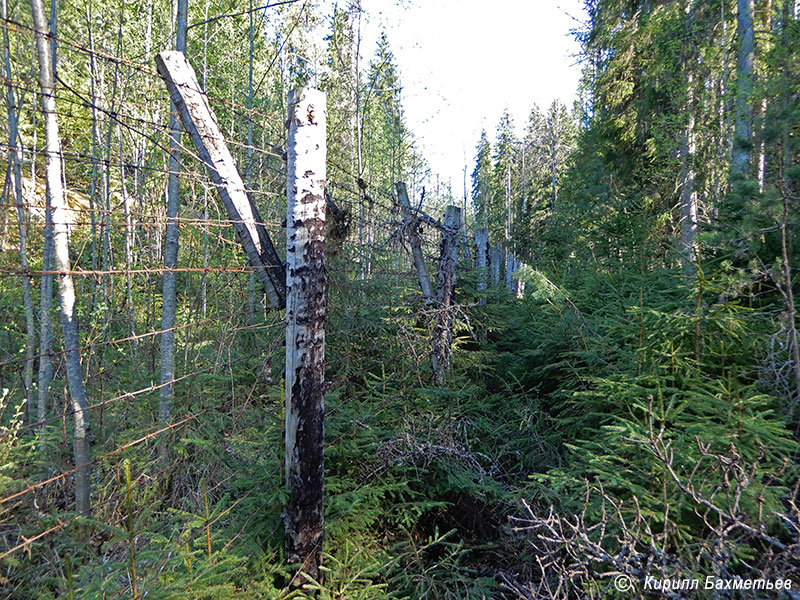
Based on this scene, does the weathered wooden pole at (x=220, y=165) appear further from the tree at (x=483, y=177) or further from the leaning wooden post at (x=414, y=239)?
the tree at (x=483, y=177)

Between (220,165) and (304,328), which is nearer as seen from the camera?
(304,328)

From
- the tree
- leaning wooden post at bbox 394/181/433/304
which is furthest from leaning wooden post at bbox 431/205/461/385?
the tree

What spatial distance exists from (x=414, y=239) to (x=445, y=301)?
82cm

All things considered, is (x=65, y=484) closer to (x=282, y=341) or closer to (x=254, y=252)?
(x=282, y=341)

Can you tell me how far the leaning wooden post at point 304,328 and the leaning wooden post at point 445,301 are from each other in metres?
2.29

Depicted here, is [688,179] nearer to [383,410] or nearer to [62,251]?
[383,410]

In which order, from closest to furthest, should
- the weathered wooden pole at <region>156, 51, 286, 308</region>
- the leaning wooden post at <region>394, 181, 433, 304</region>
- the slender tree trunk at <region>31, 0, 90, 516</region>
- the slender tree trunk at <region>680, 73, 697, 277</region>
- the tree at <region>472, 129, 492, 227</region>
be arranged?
the weathered wooden pole at <region>156, 51, 286, 308</region> < the slender tree trunk at <region>31, 0, 90, 516</region> < the leaning wooden post at <region>394, 181, 433, 304</region> < the slender tree trunk at <region>680, 73, 697, 277</region> < the tree at <region>472, 129, 492, 227</region>

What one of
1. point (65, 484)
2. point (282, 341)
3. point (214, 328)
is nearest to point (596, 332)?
point (282, 341)

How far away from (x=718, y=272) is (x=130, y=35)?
12354mm

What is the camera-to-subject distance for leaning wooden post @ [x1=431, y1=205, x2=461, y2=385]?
15.3 ft

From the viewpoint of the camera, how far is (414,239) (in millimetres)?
4773

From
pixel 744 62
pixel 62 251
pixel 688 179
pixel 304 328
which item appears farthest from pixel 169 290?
pixel 688 179

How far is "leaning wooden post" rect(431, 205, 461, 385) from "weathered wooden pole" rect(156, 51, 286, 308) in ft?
7.08

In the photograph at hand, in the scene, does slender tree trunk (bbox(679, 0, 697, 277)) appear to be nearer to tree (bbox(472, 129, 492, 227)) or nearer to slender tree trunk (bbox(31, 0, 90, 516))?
slender tree trunk (bbox(31, 0, 90, 516))
